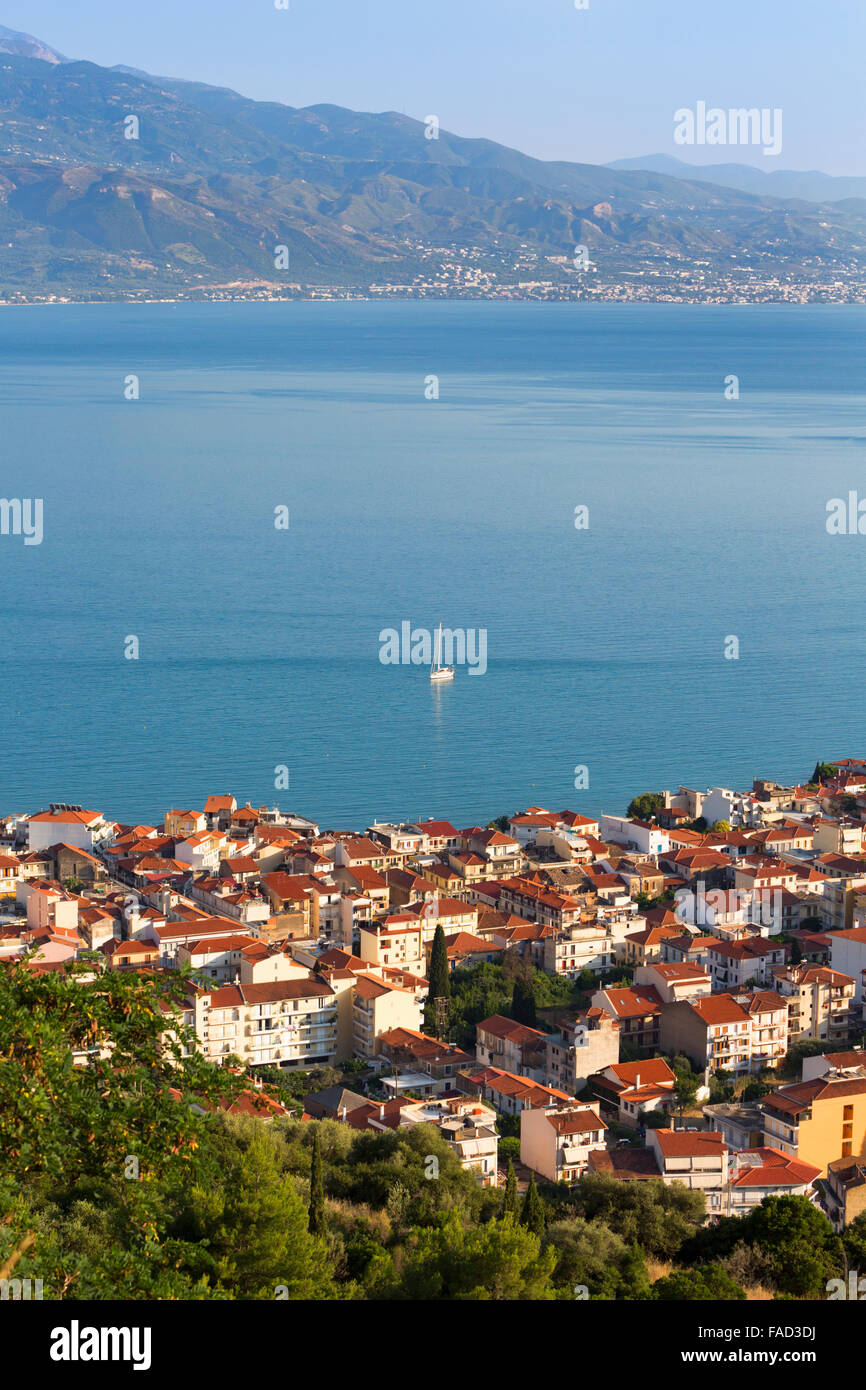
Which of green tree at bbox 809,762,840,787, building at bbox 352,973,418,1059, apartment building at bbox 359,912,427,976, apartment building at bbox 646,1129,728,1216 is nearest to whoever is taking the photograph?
apartment building at bbox 646,1129,728,1216

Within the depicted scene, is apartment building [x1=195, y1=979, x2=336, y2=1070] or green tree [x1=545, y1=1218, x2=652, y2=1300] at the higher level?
green tree [x1=545, y1=1218, x2=652, y2=1300]

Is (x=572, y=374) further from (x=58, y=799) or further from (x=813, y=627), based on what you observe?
(x=58, y=799)

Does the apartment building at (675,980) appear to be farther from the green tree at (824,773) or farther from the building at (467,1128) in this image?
the green tree at (824,773)

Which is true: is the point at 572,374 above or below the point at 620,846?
above

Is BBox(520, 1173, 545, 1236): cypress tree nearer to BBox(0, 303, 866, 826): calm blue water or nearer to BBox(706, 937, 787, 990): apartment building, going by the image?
BBox(706, 937, 787, 990): apartment building

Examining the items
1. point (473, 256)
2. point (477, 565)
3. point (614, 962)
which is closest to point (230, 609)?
point (477, 565)

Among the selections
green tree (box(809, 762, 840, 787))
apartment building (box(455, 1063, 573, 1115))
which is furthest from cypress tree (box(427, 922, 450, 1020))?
green tree (box(809, 762, 840, 787))
